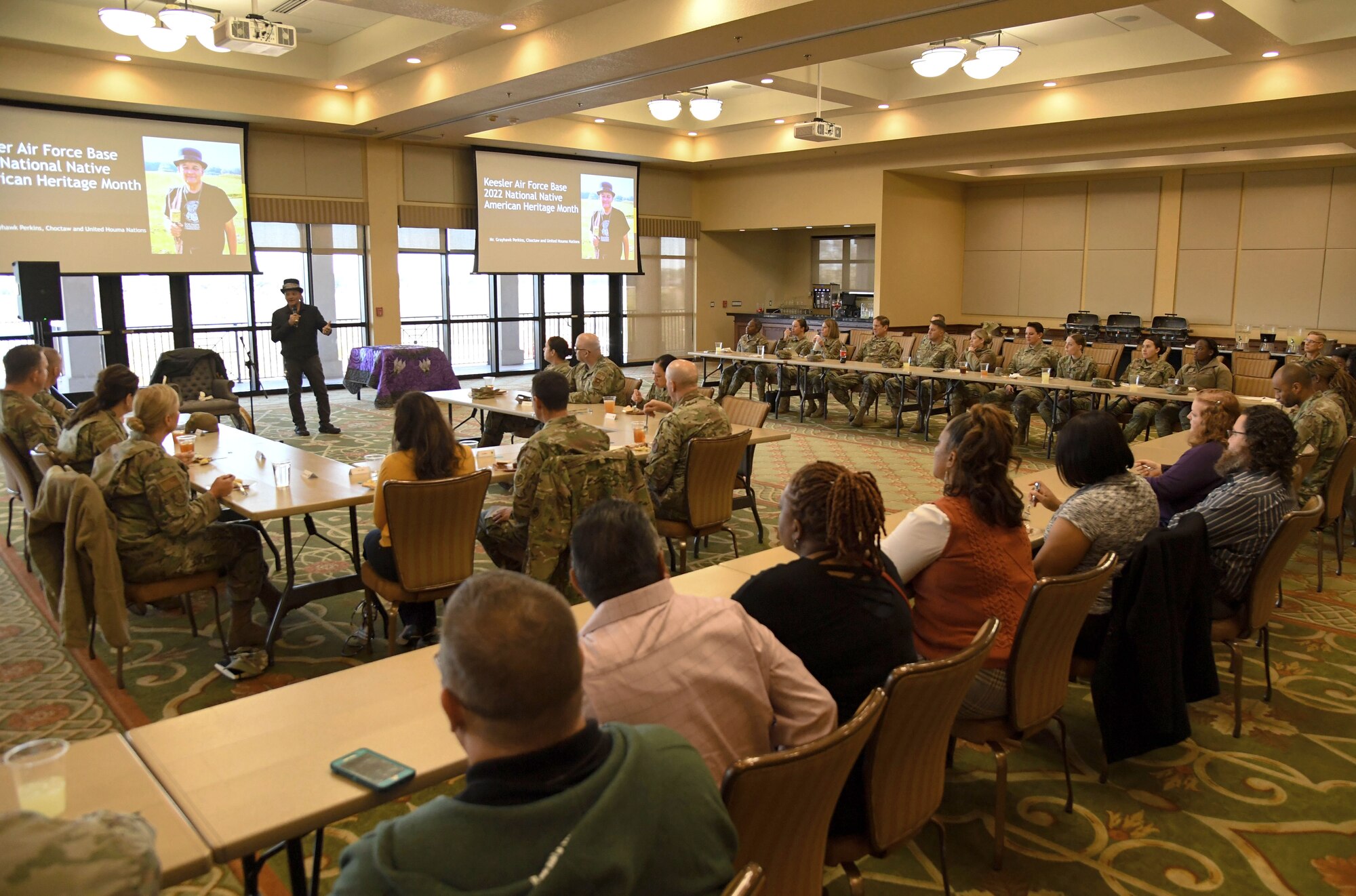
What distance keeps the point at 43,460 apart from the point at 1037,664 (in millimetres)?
4510

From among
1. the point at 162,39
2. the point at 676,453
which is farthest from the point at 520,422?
the point at 162,39

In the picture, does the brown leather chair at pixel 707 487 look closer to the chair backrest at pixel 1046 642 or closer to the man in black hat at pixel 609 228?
the chair backrest at pixel 1046 642

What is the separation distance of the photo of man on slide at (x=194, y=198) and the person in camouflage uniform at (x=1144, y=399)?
10057mm

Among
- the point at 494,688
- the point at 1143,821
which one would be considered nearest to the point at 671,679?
the point at 494,688

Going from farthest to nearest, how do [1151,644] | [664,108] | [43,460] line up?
[664,108], [43,460], [1151,644]

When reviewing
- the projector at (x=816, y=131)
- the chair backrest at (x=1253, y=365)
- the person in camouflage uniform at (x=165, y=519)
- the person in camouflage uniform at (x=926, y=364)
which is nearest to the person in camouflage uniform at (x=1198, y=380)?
the chair backrest at (x=1253, y=365)

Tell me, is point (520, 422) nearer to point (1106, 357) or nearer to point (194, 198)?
point (194, 198)

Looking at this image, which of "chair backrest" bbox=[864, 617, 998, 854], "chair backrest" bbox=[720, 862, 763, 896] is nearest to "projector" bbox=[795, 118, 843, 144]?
"chair backrest" bbox=[864, 617, 998, 854]

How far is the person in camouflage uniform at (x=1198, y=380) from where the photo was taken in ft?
28.0

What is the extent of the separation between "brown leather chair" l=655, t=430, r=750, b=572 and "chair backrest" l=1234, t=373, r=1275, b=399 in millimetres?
6617

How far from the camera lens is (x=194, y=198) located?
11156mm

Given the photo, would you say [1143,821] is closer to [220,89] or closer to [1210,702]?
[1210,702]

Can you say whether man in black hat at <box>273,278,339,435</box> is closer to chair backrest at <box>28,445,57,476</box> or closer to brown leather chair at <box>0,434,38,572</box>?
chair backrest at <box>28,445,57,476</box>

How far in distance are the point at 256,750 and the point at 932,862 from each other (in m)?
1.96
